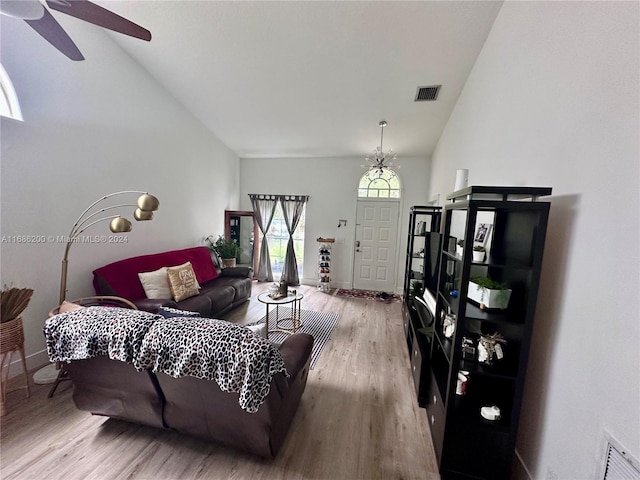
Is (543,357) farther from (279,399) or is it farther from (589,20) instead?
(589,20)

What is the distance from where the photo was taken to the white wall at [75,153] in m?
2.18

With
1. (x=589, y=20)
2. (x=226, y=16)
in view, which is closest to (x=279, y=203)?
(x=226, y=16)

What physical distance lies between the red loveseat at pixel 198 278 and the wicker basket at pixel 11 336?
82 cm

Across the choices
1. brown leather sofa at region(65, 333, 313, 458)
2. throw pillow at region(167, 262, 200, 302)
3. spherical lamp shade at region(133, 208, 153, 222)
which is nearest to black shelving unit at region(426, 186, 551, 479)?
brown leather sofa at region(65, 333, 313, 458)

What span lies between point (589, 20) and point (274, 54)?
263 centimetres

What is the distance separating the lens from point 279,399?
1417mm

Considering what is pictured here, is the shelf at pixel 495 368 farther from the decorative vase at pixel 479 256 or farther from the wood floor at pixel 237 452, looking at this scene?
the wood floor at pixel 237 452

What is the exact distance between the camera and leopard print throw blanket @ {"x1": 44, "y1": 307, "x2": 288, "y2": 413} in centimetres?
119

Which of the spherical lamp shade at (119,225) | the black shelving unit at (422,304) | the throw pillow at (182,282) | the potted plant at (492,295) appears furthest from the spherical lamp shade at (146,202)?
the black shelving unit at (422,304)

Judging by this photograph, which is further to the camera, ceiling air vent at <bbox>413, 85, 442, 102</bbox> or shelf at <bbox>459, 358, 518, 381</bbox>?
ceiling air vent at <bbox>413, 85, 442, 102</bbox>

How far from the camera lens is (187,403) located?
1449mm

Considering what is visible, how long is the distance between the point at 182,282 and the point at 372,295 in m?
3.42

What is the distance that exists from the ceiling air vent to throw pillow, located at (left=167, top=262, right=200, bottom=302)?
12.6ft

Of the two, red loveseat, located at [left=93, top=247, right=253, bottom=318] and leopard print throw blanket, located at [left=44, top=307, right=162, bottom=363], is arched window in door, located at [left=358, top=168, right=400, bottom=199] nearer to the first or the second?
red loveseat, located at [left=93, top=247, right=253, bottom=318]
